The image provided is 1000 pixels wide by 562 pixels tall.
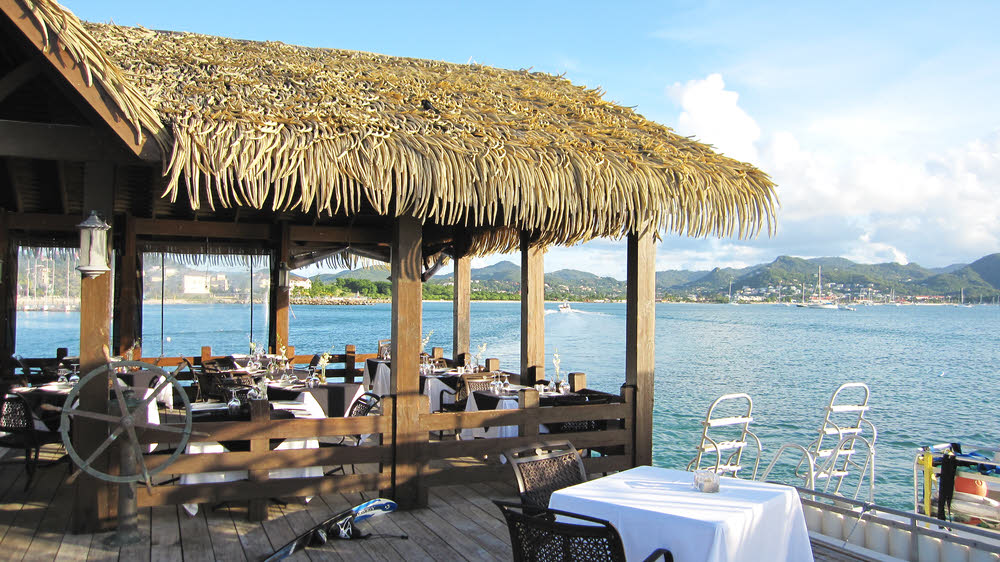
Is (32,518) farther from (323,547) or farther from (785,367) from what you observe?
(785,367)

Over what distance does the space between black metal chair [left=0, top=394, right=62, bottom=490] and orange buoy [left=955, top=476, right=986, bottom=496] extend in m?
5.93

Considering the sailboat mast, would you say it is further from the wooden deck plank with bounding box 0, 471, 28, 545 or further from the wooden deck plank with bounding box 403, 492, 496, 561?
the wooden deck plank with bounding box 0, 471, 28, 545

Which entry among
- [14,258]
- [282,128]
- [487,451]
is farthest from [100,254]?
[14,258]

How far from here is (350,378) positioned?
992 centimetres

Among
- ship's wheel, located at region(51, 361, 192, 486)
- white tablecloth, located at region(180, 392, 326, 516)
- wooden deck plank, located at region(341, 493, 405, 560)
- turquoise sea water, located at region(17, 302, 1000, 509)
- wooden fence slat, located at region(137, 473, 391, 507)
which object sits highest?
ship's wheel, located at region(51, 361, 192, 486)

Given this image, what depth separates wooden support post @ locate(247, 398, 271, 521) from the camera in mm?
4352

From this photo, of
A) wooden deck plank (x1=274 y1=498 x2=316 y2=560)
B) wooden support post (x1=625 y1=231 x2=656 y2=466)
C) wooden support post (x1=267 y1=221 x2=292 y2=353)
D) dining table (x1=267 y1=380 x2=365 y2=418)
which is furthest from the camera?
wooden support post (x1=267 y1=221 x2=292 y2=353)

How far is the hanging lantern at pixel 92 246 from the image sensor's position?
3.77 m

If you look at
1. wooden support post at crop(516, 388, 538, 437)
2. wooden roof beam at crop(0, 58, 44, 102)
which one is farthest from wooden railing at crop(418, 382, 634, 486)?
wooden roof beam at crop(0, 58, 44, 102)

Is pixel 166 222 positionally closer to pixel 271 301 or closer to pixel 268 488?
pixel 271 301

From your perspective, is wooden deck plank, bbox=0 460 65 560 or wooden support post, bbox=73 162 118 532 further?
wooden support post, bbox=73 162 118 532

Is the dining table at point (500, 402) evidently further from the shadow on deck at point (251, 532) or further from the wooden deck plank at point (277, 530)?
the wooden deck plank at point (277, 530)

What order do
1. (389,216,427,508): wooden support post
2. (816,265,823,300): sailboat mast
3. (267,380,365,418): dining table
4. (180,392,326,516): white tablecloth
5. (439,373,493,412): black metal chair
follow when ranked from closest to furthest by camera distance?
1. (180,392,326,516): white tablecloth
2. (389,216,427,508): wooden support post
3. (267,380,365,418): dining table
4. (439,373,493,412): black metal chair
5. (816,265,823,300): sailboat mast

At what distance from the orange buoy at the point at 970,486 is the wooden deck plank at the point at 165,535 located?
4.39 m
